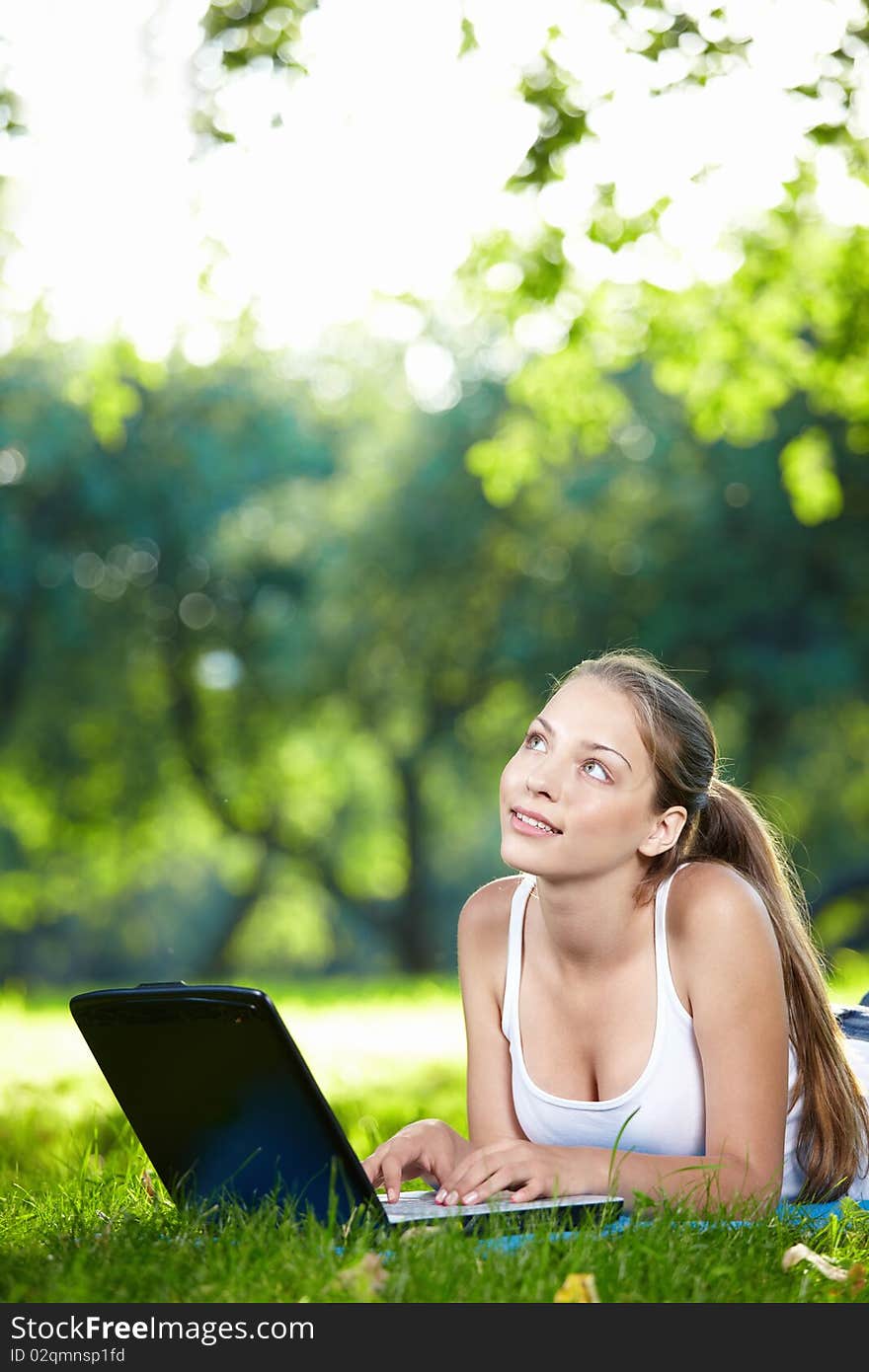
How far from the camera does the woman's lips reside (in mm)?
3189

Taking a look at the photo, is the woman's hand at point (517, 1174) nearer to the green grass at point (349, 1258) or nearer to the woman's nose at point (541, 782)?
the green grass at point (349, 1258)

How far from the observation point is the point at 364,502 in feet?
74.7

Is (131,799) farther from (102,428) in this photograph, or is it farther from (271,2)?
(271,2)

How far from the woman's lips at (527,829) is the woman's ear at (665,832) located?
0.27m

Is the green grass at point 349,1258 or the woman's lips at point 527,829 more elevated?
the woman's lips at point 527,829

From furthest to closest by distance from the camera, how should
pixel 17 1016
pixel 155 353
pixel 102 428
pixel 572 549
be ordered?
1. pixel 572 549
2. pixel 17 1016
3. pixel 155 353
4. pixel 102 428

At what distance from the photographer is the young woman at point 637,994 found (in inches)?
124

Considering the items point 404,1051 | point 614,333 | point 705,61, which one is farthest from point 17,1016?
point 705,61

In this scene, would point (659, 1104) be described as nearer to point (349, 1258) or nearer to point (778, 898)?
point (778, 898)

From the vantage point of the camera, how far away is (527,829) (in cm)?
319

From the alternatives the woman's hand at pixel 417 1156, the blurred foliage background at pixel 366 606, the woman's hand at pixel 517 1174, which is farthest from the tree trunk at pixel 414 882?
the woman's hand at pixel 517 1174

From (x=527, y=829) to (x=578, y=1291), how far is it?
101cm

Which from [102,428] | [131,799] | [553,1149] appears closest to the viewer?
[553,1149]

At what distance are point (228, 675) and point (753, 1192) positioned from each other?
21.4m
